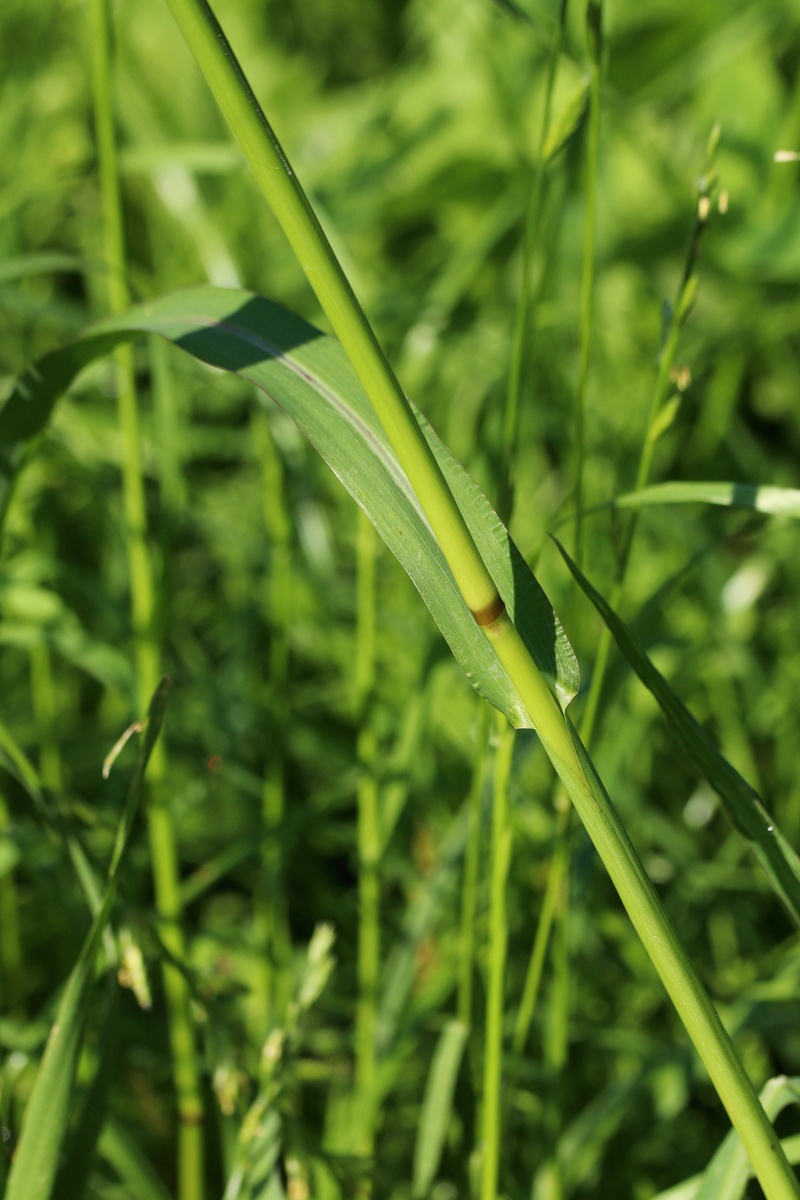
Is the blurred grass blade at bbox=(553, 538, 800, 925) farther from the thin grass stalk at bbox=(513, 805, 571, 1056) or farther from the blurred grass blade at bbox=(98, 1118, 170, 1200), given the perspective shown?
the blurred grass blade at bbox=(98, 1118, 170, 1200)

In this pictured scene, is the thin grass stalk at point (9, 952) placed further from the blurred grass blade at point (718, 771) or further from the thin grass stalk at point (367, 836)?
the blurred grass blade at point (718, 771)

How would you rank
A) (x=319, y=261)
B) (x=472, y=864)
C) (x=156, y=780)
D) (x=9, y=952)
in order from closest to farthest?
(x=319, y=261), (x=472, y=864), (x=156, y=780), (x=9, y=952)

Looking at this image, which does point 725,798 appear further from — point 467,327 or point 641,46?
point 641,46

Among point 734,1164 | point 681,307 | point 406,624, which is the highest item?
point 406,624

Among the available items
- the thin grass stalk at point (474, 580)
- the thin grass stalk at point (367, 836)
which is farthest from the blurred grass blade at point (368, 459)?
the thin grass stalk at point (367, 836)

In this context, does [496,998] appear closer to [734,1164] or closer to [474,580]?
[734,1164]

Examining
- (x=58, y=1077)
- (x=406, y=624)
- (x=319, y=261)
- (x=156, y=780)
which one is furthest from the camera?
(x=406, y=624)

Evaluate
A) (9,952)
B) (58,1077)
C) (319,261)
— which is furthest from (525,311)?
(9,952)
